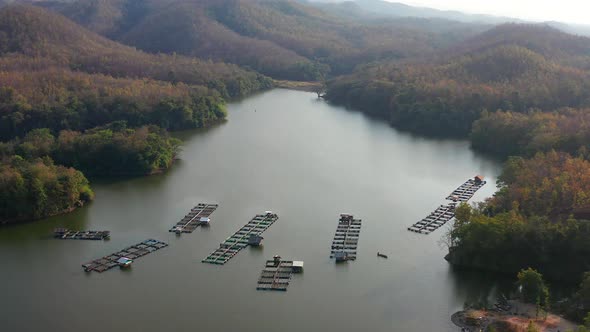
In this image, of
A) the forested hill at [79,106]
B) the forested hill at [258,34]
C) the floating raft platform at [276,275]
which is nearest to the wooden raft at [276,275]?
the floating raft platform at [276,275]

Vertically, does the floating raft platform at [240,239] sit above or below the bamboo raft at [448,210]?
below

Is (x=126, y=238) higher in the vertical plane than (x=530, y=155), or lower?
lower

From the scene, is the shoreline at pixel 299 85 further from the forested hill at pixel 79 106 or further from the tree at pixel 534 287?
the tree at pixel 534 287

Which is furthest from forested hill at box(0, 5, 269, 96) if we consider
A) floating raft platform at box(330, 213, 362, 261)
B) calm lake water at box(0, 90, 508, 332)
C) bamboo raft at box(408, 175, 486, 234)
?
floating raft platform at box(330, 213, 362, 261)

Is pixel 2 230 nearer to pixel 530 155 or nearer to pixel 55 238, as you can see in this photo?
pixel 55 238

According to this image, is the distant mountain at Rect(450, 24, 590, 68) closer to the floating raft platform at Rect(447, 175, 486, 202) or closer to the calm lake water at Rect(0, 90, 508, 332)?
the calm lake water at Rect(0, 90, 508, 332)

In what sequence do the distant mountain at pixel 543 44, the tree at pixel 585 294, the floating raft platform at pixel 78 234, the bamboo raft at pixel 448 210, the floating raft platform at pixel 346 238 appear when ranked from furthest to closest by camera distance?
the distant mountain at pixel 543 44 < the bamboo raft at pixel 448 210 < the floating raft platform at pixel 78 234 < the floating raft platform at pixel 346 238 < the tree at pixel 585 294

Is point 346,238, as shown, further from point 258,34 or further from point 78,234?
point 258,34

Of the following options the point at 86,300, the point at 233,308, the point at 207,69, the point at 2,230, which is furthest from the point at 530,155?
the point at 207,69

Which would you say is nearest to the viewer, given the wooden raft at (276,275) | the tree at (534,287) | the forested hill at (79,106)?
the tree at (534,287)
